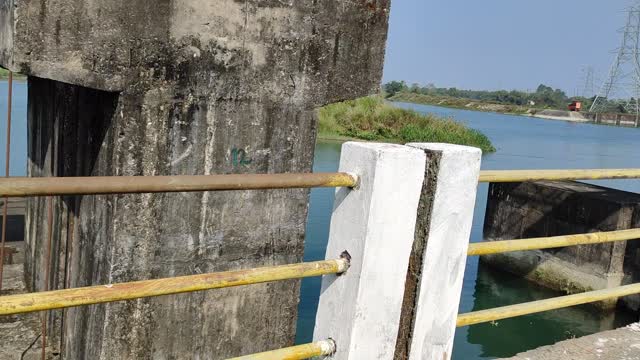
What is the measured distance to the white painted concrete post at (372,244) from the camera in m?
2.00

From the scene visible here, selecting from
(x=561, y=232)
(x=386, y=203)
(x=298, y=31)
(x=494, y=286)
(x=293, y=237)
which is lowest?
(x=494, y=286)

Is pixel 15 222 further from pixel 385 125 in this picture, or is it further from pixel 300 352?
pixel 385 125

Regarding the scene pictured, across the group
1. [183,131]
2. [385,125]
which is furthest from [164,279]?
[385,125]

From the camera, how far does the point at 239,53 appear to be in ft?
12.6

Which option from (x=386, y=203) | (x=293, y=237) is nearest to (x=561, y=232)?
(x=293, y=237)

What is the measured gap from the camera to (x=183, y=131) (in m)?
3.71

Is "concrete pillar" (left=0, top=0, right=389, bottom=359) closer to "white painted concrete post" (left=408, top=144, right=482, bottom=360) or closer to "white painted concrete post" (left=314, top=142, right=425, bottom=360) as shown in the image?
"white painted concrete post" (left=314, top=142, right=425, bottom=360)

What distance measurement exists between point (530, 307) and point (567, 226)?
10.0m

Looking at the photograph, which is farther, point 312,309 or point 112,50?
point 312,309

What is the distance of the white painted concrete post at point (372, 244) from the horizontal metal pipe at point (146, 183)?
0.11 meters

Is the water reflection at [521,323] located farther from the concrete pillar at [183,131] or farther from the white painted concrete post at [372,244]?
the white painted concrete post at [372,244]

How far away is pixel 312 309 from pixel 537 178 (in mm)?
6505

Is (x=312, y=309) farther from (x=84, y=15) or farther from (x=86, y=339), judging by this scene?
(x=84, y=15)

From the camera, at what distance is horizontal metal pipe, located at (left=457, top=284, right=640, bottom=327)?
2.38 meters
